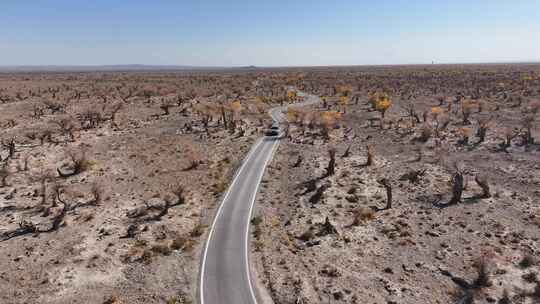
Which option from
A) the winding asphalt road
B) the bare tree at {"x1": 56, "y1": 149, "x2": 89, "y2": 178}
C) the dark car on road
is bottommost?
the winding asphalt road

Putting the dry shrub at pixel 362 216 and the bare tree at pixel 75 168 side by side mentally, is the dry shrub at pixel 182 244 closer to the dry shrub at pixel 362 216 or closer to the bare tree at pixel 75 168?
the dry shrub at pixel 362 216

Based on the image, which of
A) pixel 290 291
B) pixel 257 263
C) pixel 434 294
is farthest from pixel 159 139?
pixel 434 294

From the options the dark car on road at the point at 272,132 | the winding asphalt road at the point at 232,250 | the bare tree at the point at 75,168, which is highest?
the dark car on road at the point at 272,132

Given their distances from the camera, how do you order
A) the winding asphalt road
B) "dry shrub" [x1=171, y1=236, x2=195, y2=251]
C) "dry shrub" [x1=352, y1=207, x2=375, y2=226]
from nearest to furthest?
the winding asphalt road, "dry shrub" [x1=171, y1=236, x2=195, y2=251], "dry shrub" [x1=352, y1=207, x2=375, y2=226]

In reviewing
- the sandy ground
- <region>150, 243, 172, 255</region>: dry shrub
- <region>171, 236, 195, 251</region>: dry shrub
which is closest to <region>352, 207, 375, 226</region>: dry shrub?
the sandy ground

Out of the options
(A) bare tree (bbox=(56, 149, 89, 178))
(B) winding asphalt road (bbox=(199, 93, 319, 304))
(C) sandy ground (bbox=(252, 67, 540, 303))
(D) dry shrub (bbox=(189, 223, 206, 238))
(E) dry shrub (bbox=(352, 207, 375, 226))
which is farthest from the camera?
(A) bare tree (bbox=(56, 149, 89, 178))

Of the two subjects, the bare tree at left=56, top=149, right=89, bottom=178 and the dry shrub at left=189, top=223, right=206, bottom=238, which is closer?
the dry shrub at left=189, top=223, right=206, bottom=238

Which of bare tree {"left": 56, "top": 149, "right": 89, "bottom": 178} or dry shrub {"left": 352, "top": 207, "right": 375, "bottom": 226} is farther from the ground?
bare tree {"left": 56, "top": 149, "right": 89, "bottom": 178}

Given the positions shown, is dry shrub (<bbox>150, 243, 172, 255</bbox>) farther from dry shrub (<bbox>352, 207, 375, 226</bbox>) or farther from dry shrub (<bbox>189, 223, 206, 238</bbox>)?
dry shrub (<bbox>352, 207, 375, 226</bbox>)

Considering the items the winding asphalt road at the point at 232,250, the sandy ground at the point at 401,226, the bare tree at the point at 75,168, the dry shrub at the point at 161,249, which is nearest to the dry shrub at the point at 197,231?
the winding asphalt road at the point at 232,250
